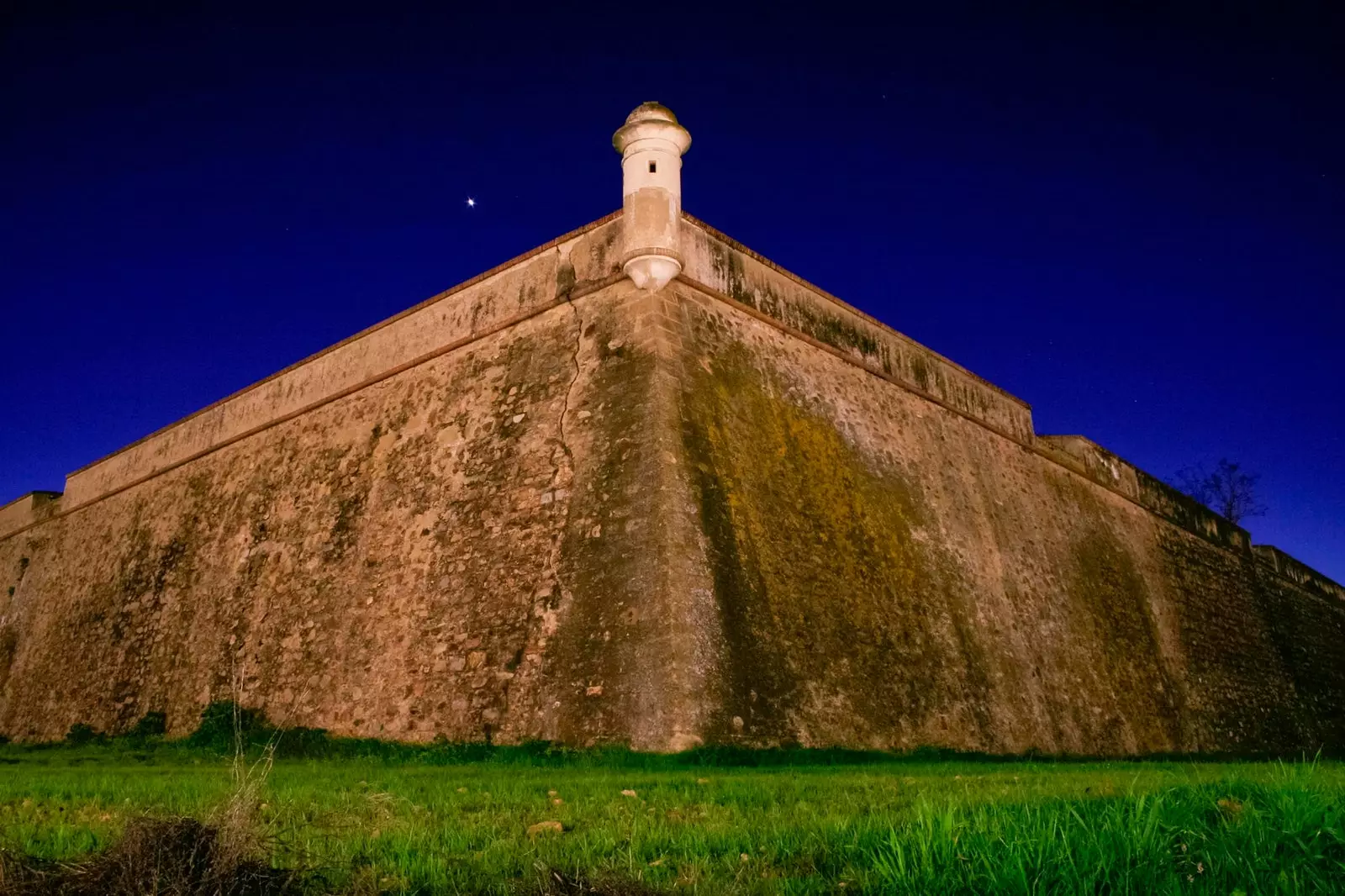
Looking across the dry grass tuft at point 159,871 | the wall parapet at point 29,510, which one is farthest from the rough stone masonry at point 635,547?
the dry grass tuft at point 159,871

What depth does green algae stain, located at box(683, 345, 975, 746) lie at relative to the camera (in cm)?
998

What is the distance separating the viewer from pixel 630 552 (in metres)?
9.96

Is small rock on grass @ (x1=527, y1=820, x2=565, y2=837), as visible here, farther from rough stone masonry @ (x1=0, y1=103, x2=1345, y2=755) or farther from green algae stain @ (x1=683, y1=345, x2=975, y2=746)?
green algae stain @ (x1=683, y1=345, x2=975, y2=746)

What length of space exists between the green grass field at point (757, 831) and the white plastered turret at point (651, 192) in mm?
6500

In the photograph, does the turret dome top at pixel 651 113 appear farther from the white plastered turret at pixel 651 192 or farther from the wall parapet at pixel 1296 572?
the wall parapet at pixel 1296 572

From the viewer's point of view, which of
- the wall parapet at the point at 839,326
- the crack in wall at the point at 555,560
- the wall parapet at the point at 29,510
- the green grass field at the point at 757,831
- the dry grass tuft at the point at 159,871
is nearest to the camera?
the dry grass tuft at the point at 159,871

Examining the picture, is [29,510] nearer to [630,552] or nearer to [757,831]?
→ [630,552]

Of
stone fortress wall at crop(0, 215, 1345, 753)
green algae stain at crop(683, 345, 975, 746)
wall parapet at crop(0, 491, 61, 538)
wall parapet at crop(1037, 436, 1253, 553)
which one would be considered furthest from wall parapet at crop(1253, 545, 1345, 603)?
wall parapet at crop(0, 491, 61, 538)

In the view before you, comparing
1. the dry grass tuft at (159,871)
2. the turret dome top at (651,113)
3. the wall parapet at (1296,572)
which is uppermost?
the turret dome top at (651,113)

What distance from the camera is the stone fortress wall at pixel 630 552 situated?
10.1 meters

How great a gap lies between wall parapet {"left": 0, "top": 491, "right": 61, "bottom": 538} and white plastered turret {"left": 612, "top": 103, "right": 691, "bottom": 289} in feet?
55.2

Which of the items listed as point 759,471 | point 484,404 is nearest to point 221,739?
point 484,404

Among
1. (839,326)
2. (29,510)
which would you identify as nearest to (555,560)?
(839,326)

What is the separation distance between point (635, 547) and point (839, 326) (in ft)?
20.5
